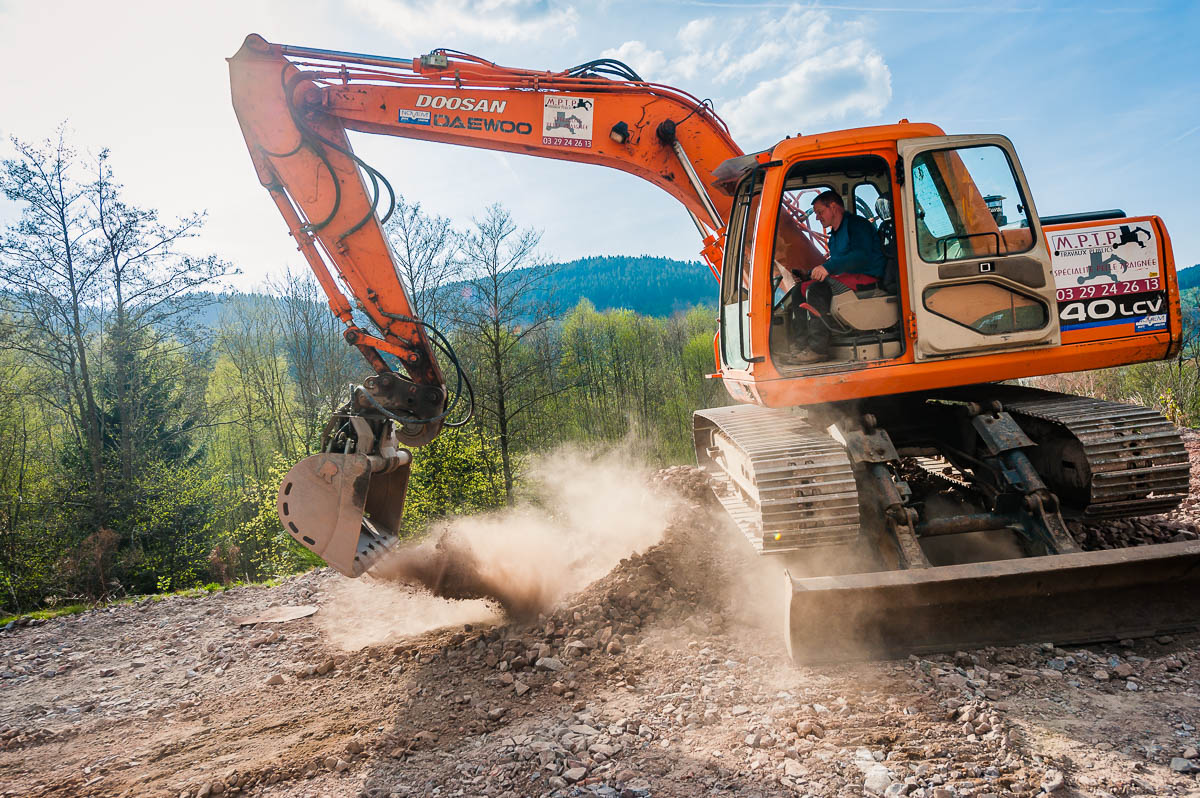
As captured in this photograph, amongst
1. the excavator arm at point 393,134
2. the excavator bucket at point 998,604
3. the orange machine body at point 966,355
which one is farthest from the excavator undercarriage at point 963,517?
the excavator arm at point 393,134

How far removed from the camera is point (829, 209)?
15.0 feet

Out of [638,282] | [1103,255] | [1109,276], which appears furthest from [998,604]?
[638,282]

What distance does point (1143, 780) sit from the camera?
7.98ft

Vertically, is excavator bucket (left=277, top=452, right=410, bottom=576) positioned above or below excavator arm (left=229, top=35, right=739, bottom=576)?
below

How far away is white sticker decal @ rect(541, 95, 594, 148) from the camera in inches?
197

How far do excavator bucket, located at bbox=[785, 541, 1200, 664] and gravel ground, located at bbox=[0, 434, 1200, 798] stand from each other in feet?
0.31

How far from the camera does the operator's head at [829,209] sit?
14.9 ft

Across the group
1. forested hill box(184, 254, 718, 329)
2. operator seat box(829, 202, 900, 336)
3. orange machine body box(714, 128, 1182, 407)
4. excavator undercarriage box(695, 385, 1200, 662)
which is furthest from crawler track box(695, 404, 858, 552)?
Result: forested hill box(184, 254, 718, 329)

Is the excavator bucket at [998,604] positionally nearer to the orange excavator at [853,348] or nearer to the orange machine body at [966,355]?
the orange excavator at [853,348]

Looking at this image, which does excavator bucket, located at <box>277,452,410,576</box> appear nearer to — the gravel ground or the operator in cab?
the gravel ground

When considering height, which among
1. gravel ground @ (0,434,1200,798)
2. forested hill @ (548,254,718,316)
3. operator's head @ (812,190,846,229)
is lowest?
gravel ground @ (0,434,1200,798)

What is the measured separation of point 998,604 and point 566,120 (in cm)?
409

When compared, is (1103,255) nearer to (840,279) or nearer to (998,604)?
(840,279)

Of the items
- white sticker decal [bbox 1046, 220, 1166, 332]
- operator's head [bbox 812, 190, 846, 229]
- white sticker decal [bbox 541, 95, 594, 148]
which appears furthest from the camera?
white sticker decal [bbox 541, 95, 594, 148]
